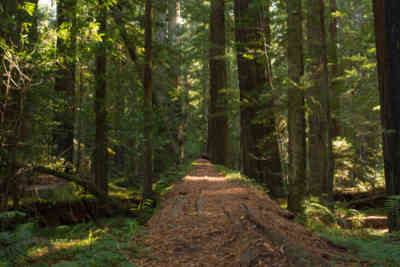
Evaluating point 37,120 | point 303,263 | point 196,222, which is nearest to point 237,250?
point 303,263

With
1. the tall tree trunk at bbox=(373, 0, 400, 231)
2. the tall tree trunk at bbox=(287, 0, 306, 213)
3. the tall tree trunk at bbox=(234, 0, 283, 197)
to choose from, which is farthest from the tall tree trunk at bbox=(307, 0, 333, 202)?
the tall tree trunk at bbox=(373, 0, 400, 231)

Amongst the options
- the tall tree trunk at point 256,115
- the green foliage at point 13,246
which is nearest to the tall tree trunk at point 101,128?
the tall tree trunk at point 256,115

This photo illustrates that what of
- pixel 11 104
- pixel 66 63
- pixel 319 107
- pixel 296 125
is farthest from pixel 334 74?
pixel 11 104

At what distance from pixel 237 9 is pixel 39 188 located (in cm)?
970

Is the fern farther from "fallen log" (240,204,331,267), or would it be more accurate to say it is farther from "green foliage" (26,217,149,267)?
"fallen log" (240,204,331,267)

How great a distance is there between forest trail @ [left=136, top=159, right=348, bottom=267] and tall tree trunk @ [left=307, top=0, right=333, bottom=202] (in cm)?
345

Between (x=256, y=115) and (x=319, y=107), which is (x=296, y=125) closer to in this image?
(x=256, y=115)

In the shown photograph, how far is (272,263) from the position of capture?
3.34 metres

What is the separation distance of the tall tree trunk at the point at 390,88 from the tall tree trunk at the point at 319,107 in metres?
2.44

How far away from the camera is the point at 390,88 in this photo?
5.93 metres

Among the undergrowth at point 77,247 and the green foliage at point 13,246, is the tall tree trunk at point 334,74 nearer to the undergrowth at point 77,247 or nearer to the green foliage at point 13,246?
the undergrowth at point 77,247

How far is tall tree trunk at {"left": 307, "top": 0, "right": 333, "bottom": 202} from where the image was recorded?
911 centimetres

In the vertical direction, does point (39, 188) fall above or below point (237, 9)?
below

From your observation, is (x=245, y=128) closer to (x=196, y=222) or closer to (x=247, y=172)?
(x=247, y=172)
